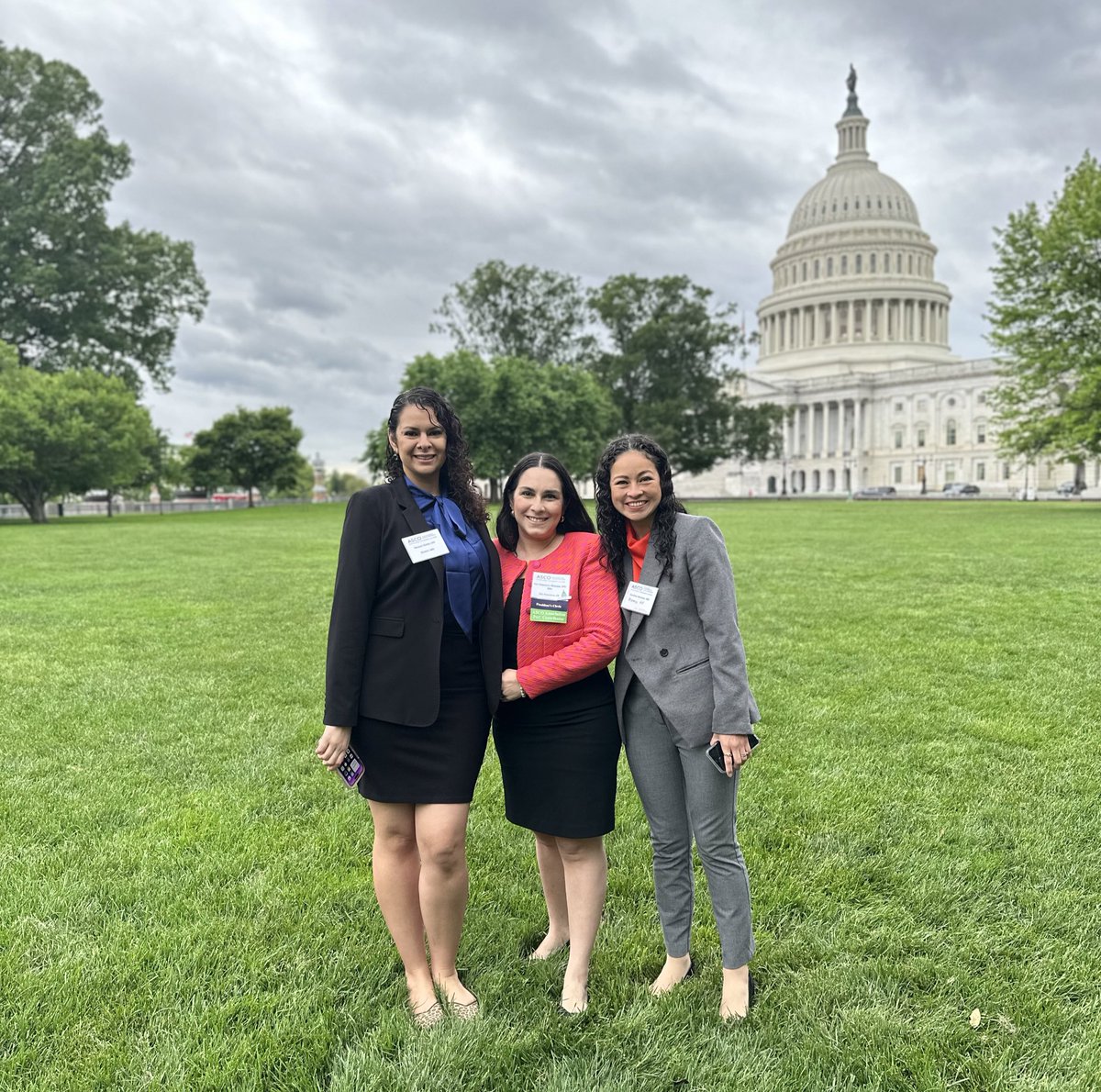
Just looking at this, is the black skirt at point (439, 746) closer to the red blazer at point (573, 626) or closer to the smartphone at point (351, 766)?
the smartphone at point (351, 766)

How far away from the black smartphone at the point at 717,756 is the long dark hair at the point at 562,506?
3.09ft

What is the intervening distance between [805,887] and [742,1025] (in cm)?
109

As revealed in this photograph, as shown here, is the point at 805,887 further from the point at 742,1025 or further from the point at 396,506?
the point at 396,506

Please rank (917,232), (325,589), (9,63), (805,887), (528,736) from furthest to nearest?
(917,232) → (9,63) → (325,589) → (805,887) → (528,736)

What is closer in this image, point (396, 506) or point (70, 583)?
point (396, 506)

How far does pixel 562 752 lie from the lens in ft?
10.3

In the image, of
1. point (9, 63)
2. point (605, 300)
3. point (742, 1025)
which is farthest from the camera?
point (605, 300)

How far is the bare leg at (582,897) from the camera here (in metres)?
3.17

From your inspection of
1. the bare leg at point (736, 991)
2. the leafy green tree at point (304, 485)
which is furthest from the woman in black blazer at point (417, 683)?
the leafy green tree at point (304, 485)

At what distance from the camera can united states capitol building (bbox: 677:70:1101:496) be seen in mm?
100000

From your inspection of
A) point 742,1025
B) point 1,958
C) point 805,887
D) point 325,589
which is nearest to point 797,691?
point 805,887

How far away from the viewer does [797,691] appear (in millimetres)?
7246

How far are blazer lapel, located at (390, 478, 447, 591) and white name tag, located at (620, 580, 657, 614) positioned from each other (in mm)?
702

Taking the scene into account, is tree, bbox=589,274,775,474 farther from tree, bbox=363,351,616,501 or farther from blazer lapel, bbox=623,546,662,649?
blazer lapel, bbox=623,546,662,649
